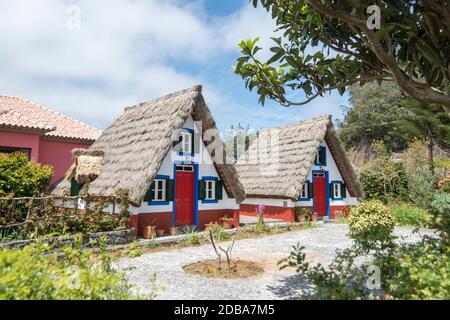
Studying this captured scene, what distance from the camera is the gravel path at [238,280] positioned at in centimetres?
556

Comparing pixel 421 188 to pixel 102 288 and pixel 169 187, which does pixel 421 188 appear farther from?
pixel 102 288

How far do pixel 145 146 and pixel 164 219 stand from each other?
105 inches

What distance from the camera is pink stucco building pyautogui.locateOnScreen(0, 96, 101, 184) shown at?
1383 centimetres

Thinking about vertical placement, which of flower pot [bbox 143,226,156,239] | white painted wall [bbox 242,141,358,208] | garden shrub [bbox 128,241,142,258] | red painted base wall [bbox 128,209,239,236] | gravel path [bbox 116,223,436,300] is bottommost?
gravel path [bbox 116,223,436,300]

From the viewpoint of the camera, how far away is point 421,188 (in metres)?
19.1

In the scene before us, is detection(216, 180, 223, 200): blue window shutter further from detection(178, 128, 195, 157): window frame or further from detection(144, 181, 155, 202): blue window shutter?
detection(144, 181, 155, 202): blue window shutter

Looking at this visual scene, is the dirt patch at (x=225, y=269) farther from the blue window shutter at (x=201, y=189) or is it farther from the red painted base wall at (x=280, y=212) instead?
the red painted base wall at (x=280, y=212)

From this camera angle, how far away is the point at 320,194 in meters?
17.5

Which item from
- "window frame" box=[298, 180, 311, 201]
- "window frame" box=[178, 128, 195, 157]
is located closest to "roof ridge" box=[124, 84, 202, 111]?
"window frame" box=[178, 128, 195, 157]

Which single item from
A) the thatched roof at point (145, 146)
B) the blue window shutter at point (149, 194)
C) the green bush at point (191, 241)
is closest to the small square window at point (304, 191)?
the thatched roof at point (145, 146)

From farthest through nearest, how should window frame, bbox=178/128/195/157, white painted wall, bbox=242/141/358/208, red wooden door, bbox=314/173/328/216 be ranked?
red wooden door, bbox=314/173/328/216 → white painted wall, bbox=242/141/358/208 → window frame, bbox=178/128/195/157

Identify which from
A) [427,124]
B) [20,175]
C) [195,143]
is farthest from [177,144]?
[427,124]

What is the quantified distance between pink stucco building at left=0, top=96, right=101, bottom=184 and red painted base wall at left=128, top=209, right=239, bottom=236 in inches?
255

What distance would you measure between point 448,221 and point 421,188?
646 inches
